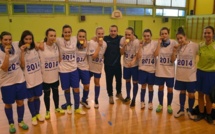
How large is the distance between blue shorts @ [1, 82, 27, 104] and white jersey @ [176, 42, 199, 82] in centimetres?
243

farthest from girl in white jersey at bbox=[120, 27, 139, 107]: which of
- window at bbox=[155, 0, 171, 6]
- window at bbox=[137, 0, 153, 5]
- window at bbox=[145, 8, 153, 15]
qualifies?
window at bbox=[155, 0, 171, 6]

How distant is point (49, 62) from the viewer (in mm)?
3225

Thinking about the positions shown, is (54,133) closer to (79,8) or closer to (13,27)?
(13,27)

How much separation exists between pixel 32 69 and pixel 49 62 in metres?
0.30

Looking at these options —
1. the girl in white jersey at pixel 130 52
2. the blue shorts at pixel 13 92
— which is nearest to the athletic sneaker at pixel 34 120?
the blue shorts at pixel 13 92

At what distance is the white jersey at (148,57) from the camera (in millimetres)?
3549

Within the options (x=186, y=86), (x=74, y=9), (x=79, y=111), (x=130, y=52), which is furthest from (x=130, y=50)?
(x=74, y=9)

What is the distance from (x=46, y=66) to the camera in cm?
321

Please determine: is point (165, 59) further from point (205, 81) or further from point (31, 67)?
point (31, 67)

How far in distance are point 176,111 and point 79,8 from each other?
39.8ft

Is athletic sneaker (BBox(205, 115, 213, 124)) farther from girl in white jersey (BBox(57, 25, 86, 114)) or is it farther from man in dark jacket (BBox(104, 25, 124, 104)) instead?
girl in white jersey (BBox(57, 25, 86, 114))

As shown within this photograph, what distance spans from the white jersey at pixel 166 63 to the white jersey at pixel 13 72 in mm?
2215

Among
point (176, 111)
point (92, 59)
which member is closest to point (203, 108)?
point (176, 111)

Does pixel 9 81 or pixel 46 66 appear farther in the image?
pixel 46 66
